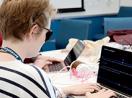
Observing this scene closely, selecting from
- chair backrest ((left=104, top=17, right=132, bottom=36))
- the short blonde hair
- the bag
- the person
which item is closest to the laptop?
→ the bag

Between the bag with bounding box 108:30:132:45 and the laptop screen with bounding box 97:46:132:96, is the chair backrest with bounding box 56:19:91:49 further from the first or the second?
the laptop screen with bounding box 97:46:132:96

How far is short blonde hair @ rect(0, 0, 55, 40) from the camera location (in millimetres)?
1322

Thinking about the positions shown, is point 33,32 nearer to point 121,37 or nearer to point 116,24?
point 121,37

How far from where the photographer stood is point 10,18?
1346 millimetres

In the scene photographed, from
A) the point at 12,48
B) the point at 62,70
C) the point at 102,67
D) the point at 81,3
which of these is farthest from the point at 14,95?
the point at 81,3

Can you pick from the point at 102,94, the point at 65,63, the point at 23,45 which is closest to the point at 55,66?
the point at 65,63

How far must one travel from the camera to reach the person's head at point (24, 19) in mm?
1324

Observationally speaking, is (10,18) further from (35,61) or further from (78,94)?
(35,61)

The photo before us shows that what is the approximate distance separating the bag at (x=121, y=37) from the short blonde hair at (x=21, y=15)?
59.7 inches

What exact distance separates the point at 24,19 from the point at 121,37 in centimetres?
169

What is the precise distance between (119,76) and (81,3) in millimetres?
3114

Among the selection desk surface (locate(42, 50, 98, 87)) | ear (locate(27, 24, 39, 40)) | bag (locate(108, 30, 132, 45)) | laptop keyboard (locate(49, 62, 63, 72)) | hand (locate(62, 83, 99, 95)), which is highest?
ear (locate(27, 24, 39, 40))

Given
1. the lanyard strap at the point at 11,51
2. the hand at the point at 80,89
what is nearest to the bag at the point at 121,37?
the hand at the point at 80,89

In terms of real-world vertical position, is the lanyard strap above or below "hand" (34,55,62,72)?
above
